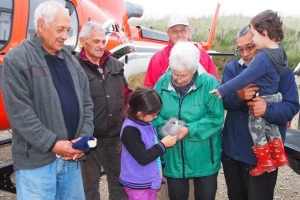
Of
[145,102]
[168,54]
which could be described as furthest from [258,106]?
[168,54]

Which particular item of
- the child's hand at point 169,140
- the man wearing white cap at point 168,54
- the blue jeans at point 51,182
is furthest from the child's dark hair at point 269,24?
the blue jeans at point 51,182

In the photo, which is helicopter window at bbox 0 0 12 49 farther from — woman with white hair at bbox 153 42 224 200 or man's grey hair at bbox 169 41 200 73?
man's grey hair at bbox 169 41 200 73

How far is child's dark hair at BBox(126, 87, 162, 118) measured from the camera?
2.63 meters

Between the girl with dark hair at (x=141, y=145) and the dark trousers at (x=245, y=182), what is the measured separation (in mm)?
516

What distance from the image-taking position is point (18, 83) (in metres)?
2.24

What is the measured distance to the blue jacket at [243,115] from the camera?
2623 mm

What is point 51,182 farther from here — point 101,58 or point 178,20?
point 178,20

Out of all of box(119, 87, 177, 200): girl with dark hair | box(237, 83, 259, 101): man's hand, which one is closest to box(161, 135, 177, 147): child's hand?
box(119, 87, 177, 200): girl with dark hair

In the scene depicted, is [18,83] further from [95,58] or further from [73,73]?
[95,58]

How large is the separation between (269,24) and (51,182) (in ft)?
5.42

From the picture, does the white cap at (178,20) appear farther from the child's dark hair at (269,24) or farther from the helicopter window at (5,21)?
the helicopter window at (5,21)

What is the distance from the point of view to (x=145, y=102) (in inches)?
104

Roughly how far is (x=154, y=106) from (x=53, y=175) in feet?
2.50

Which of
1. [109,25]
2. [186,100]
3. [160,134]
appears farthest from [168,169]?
[109,25]
